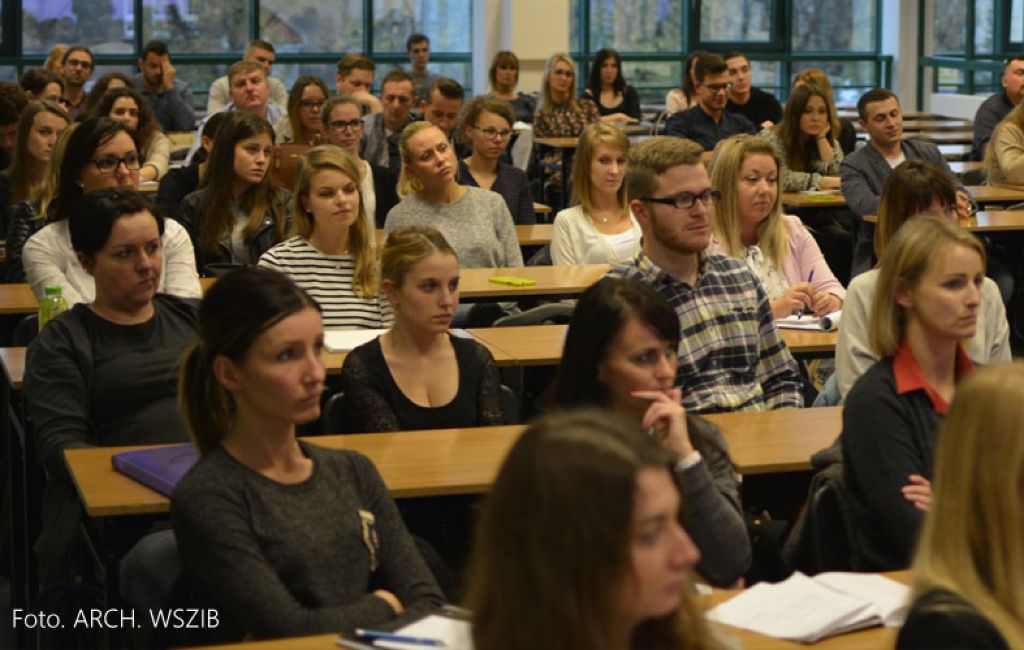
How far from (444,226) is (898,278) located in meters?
3.38

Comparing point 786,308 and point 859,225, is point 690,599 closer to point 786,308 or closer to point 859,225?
point 786,308

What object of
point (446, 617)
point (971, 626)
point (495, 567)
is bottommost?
point (446, 617)

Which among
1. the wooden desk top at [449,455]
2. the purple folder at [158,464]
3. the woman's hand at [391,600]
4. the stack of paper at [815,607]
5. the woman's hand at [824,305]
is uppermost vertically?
the woman's hand at [824,305]

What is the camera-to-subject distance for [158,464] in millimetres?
3297

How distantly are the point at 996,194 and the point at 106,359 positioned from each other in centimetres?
604

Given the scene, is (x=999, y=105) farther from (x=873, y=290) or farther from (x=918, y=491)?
(x=918, y=491)

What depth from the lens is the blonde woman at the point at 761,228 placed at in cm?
534

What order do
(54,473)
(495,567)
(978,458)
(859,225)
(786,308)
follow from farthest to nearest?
(859,225) → (786,308) → (54,473) → (978,458) → (495,567)

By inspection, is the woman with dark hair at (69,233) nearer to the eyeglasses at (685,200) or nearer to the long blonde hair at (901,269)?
the eyeglasses at (685,200)

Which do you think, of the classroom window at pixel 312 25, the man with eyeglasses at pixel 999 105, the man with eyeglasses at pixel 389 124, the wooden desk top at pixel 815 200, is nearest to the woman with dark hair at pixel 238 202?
the man with eyeglasses at pixel 389 124

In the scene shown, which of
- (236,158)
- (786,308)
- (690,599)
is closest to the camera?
(690,599)

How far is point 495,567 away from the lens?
166 cm

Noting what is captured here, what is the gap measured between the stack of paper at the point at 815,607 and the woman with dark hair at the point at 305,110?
20.7 ft

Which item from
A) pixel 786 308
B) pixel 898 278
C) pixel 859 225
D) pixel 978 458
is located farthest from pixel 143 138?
pixel 978 458
